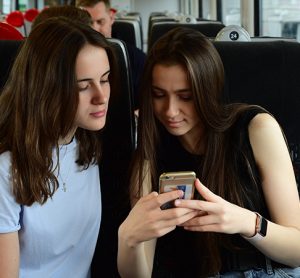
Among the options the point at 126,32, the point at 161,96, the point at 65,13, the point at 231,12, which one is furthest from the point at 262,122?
the point at 231,12

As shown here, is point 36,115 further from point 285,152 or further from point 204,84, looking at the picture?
point 285,152

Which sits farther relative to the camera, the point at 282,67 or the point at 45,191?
the point at 282,67

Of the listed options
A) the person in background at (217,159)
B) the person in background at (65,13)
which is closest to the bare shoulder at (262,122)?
the person in background at (217,159)

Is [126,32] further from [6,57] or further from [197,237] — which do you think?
[197,237]

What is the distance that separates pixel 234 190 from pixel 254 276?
0.19 m

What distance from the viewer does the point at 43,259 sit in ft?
3.67

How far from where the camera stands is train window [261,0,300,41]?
2.70 meters

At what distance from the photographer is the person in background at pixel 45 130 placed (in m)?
1.01

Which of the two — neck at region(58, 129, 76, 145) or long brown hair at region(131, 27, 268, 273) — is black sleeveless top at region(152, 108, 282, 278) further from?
neck at region(58, 129, 76, 145)

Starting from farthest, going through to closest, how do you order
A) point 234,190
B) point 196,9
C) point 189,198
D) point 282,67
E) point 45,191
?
1. point 196,9
2. point 282,67
3. point 234,190
4. point 45,191
5. point 189,198

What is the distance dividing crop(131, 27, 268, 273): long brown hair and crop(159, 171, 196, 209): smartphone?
10.0 inches

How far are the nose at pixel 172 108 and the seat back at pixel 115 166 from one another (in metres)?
0.19

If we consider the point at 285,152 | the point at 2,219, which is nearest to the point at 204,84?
the point at 285,152

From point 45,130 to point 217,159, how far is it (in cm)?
40
